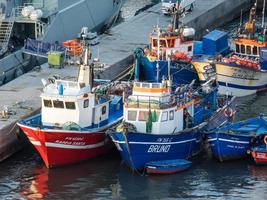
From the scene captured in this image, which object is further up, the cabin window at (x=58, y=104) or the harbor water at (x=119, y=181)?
the cabin window at (x=58, y=104)

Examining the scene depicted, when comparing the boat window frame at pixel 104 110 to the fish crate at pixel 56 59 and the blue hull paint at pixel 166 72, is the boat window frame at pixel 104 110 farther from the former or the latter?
the fish crate at pixel 56 59

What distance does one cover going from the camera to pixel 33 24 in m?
64.3

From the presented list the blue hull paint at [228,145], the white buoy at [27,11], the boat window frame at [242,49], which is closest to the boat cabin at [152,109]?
the blue hull paint at [228,145]

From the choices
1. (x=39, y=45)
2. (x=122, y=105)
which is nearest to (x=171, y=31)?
(x=39, y=45)

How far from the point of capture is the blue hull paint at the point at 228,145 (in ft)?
161

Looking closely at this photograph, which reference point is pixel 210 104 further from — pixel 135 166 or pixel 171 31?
pixel 171 31

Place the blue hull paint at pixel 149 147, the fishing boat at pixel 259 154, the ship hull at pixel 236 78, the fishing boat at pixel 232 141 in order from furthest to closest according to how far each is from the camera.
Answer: the ship hull at pixel 236 78
the fishing boat at pixel 232 141
the fishing boat at pixel 259 154
the blue hull paint at pixel 149 147

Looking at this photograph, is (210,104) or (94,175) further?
(210,104)

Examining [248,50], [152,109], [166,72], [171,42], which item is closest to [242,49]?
[248,50]

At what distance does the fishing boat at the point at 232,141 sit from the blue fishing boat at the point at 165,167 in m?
1.89

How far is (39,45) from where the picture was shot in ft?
201

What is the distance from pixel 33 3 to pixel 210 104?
17356mm

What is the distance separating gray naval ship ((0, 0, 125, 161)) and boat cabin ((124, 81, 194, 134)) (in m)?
9.70

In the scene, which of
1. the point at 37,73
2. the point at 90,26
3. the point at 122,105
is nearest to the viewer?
the point at 122,105
